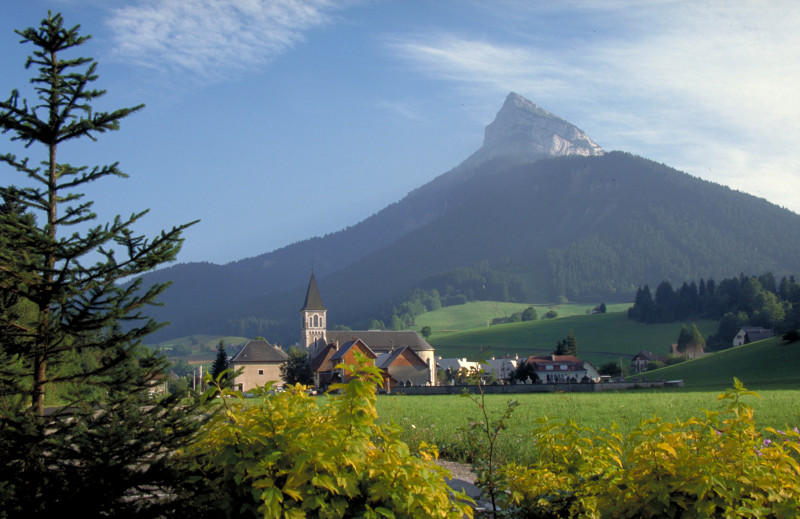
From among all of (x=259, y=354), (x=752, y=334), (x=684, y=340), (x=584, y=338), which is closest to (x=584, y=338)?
(x=584, y=338)

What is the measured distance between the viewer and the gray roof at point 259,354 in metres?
103

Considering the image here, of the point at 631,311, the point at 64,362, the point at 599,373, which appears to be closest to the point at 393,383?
the point at 599,373

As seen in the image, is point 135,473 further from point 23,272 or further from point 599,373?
point 599,373

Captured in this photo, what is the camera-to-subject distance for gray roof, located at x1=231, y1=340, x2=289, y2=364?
103m

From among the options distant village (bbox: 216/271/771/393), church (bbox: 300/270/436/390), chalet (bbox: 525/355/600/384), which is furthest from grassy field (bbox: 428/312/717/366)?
chalet (bbox: 525/355/600/384)

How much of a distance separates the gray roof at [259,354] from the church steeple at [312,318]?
43562mm

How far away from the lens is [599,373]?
406ft

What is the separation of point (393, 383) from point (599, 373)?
47.3m

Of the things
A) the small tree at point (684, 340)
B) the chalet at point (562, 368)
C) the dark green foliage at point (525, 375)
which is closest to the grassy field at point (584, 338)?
the small tree at point (684, 340)

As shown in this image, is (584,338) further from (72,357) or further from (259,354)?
(72,357)

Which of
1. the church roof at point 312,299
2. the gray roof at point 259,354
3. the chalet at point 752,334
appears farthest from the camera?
the church roof at point 312,299

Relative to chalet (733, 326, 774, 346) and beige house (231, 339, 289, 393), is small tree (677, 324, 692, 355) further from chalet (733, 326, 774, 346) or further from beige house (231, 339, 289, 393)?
beige house (231, 339, 289, 393)

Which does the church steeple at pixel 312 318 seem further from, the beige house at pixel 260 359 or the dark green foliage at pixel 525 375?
the dark green foliage at pixel 525 375

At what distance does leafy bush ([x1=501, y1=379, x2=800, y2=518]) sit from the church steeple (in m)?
146
